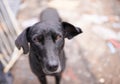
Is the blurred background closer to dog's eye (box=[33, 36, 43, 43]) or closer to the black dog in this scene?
the black dog

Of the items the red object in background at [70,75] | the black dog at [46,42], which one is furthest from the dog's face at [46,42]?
the red object in background at [70,75]

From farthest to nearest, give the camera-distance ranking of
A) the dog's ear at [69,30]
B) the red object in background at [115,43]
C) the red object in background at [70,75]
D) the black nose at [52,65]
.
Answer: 1. the red object in background at [115,43]
2. the red object in background at [70,75]
3. the dog's ear at [69,30]
4. the black nose at [52,65]

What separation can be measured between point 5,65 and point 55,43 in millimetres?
1172

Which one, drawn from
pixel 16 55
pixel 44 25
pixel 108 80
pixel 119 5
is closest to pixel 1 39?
pixel 16 55

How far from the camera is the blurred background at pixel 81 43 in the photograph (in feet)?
9.93

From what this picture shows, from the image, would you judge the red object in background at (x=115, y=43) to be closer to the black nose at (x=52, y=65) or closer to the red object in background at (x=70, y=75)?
the red object in background at (x=70, y=75)

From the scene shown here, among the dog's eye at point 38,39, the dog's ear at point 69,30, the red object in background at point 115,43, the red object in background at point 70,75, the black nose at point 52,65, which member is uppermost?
the dog's eye at point 38,39

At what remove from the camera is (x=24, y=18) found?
3760 mm

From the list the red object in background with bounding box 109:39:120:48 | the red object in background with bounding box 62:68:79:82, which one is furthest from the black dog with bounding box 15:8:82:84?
the red object in background with bounding box 109:39:120:48

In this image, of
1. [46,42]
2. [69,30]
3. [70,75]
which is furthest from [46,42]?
[70,75]

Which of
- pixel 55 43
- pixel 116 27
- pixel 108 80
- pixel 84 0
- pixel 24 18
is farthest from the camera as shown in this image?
pixel 84 0

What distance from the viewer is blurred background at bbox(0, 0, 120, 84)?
9.93 ft

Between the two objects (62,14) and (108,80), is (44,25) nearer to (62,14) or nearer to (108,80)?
(108,80)

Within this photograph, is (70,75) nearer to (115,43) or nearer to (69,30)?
(115,43)
